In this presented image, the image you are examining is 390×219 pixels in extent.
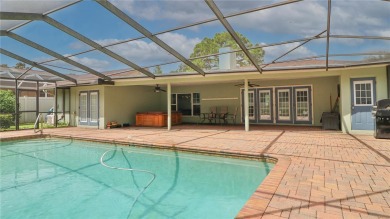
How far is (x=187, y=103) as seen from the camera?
14086 millimetres

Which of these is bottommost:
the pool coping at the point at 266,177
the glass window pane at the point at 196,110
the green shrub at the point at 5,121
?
the pool coping at the point at 266,177

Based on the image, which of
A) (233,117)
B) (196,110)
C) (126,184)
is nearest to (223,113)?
(233,117)

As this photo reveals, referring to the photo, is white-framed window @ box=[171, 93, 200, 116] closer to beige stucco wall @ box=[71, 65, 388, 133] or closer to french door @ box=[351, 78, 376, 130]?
beige stucco wall @ box=[71, 65, 388, 133]

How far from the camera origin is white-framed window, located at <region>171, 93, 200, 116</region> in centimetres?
1377

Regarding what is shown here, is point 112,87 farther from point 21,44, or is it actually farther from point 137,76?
point 21,44

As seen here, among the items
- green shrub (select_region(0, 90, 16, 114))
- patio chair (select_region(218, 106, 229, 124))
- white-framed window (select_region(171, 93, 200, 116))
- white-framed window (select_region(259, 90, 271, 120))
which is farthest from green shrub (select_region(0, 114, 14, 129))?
white-framed window (select_region(259, 90, 271, 120))

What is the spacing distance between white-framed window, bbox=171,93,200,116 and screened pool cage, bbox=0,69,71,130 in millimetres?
6029

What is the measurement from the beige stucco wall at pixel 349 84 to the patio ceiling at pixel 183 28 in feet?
1.69

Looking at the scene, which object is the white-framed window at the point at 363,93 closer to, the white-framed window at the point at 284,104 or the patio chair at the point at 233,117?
the white-framed window at the point at 284,104

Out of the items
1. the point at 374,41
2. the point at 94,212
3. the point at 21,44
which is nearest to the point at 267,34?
the point at 374,41

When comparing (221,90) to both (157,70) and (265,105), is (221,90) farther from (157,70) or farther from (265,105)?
(157,70)

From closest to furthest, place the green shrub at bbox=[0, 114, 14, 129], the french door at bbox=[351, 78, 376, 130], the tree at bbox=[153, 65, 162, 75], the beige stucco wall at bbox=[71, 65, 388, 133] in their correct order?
the french door at bbox=[351, 78, 376, 130], the beige stucco wall at bbox=[71, 65, 388, 133], the tree at bbox=[153, 65, 162, 75], the green shrub at bbox=[0, 114, 14, 129]

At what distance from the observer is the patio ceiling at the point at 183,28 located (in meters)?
5.02

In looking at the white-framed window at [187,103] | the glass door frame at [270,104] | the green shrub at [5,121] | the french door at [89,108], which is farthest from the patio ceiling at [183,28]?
the white-framed window at [187,103]
